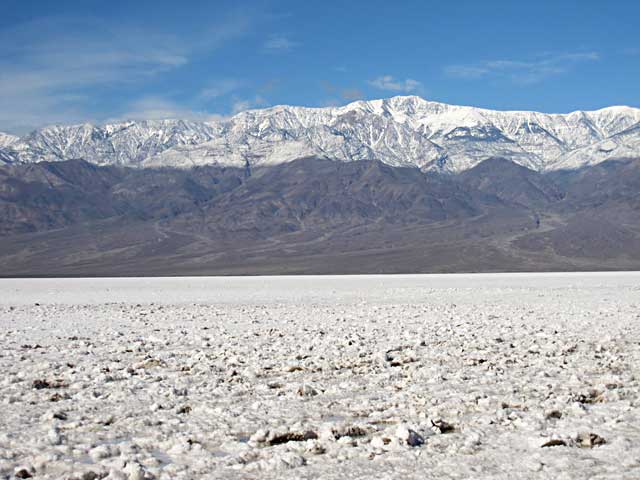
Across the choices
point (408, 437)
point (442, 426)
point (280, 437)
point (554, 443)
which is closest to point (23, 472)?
point (280, 437)

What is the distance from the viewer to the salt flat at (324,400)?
7441 millimetres

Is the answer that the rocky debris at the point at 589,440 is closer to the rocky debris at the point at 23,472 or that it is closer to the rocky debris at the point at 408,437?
the rocky debris at the point at 408,437

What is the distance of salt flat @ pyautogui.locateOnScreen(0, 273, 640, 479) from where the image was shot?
7.44 m

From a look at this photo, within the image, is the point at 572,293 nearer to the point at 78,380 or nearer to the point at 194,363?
the point at 194,363

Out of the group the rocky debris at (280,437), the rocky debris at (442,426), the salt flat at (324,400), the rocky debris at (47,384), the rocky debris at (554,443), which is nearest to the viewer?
the salt flat at (324,400)

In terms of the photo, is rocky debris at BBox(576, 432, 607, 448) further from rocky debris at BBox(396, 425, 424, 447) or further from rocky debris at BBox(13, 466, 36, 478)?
rocky debris at BBox(13, 466, 36, 478)

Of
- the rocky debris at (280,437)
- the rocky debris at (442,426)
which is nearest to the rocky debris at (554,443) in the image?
the rocky debris at (442,426)

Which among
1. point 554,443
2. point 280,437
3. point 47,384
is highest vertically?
point 47,384

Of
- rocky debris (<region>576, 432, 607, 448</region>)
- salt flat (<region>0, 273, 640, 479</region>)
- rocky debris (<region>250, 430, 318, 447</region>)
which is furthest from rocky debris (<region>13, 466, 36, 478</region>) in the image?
rocky debris (<region>576, 432, 607, 448</region>)

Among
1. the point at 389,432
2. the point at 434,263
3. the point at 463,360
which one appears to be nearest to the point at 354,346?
the point at 463,360

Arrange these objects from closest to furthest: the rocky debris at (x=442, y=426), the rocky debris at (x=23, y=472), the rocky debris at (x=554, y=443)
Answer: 1. the rocky debris at (x=23, y=472)
2. the rocky debris at (x=554, y=443)
3. the rocky debris at (x=442, y=426)

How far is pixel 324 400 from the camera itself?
10.6 metres

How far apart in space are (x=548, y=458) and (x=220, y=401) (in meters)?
4.70

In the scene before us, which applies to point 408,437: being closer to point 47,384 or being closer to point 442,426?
point 442,426
